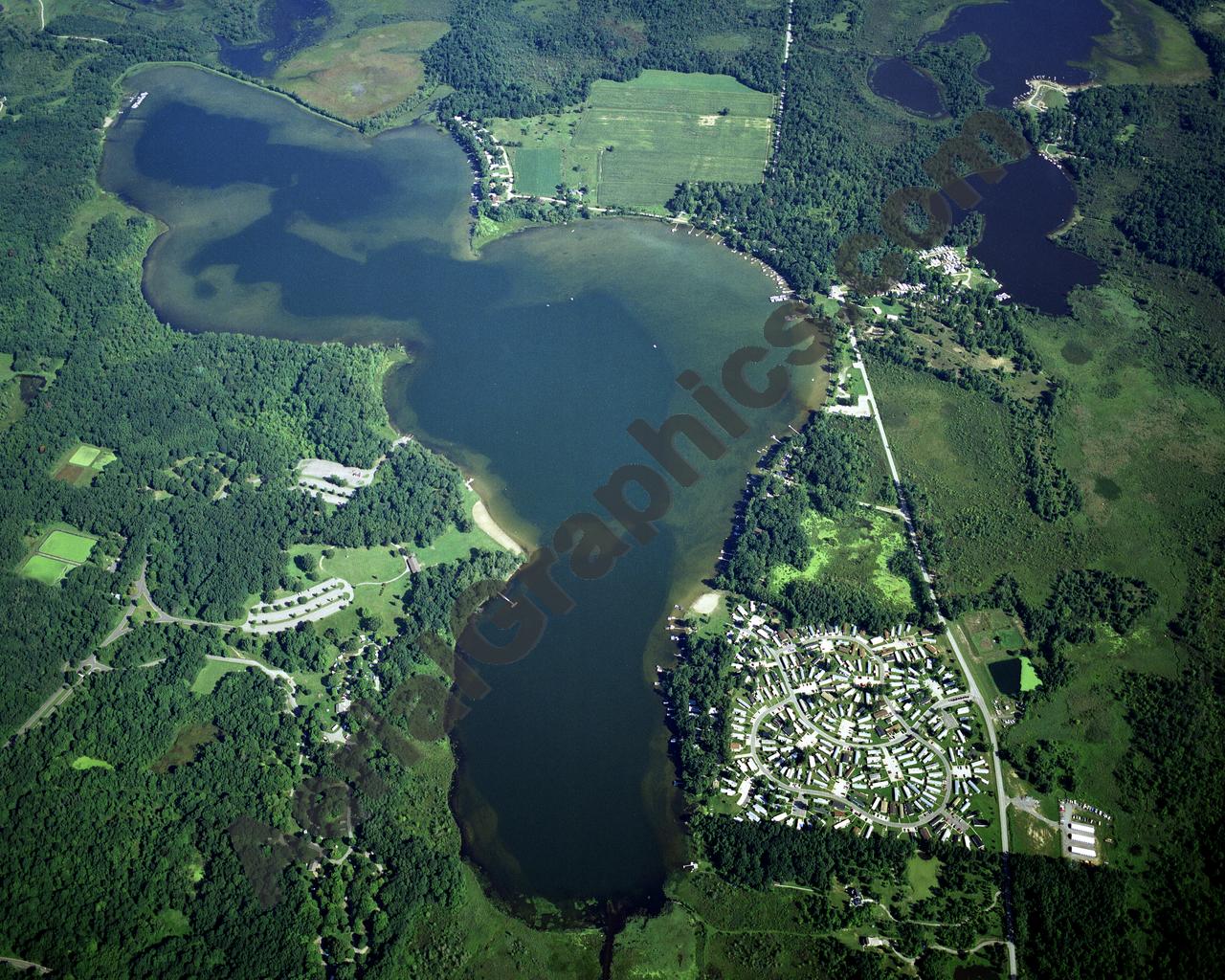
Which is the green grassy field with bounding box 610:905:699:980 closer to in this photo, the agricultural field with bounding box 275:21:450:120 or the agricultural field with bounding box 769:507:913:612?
the agricultural field with bounding box 769:507:913:612

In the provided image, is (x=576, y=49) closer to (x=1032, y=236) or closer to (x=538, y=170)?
(x=538, y=170)

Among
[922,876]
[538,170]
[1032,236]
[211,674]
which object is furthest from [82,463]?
[1032,236]

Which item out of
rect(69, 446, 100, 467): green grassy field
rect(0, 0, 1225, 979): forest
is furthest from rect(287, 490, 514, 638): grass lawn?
rect(69, 446, 100, 467): green grassy field

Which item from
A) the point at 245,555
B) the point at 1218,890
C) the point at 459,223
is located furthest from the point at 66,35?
the point at 1218,890

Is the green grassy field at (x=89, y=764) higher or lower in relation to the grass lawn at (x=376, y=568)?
lower

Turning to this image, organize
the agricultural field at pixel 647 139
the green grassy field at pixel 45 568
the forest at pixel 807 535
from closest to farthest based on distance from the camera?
the forest at pixel 807 535 → the green grassy field at pixel 45 568 → the agricultural field at pixel 647 139

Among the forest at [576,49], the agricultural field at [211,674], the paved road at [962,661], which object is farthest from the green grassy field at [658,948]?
the forest at [576,49]

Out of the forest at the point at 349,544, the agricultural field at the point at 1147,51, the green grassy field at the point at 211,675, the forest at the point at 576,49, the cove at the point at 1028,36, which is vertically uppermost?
the agricultural field at the point at 1147,51

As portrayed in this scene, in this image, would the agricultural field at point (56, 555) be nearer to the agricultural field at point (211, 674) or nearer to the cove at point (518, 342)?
the agricultural field at point (211, 674)
